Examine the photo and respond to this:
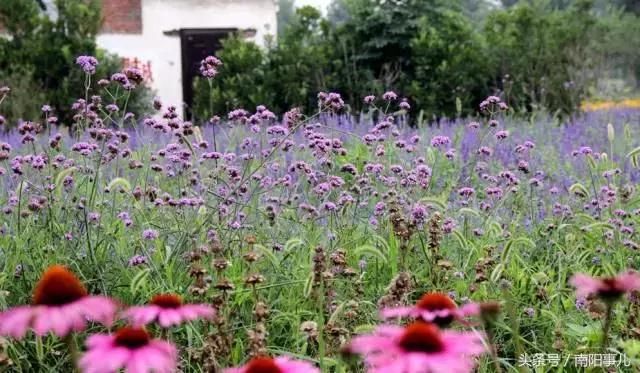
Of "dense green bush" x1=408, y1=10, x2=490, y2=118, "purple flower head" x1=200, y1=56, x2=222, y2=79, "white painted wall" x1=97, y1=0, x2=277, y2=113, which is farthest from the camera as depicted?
"white painted wall" x1=97, y1=0, x2=277, y2=113

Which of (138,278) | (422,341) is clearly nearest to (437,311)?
(422,341)

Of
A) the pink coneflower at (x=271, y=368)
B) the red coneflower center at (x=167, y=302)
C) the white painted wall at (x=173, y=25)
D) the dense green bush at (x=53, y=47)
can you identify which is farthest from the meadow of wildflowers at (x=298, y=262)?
the white painted wall at (x=173, y=25)

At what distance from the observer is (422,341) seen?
33.8 inches

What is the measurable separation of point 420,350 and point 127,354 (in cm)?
31

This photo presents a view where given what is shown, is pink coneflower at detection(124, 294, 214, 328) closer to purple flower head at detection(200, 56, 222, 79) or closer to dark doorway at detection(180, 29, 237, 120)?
purple flower head at detection(200, 56, 222, 79)

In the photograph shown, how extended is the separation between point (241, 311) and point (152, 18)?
12685 mm

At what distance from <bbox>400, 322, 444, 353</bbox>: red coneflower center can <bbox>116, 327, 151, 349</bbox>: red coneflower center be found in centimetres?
29

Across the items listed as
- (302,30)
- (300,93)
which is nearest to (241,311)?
(300,93)

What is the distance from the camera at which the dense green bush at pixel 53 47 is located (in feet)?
35.4

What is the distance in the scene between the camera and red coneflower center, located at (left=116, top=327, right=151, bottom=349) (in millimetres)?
892

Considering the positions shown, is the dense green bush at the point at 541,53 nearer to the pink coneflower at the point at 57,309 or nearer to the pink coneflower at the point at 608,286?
the pink coneflower at the point at 608,286

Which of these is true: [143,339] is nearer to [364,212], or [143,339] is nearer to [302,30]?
[364,212]

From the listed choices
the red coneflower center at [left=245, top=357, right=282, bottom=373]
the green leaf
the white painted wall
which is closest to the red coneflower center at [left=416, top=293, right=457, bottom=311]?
the red coneflower center at [left=245, top=357, right=282, bottom=373]

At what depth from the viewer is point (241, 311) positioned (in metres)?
2.62
